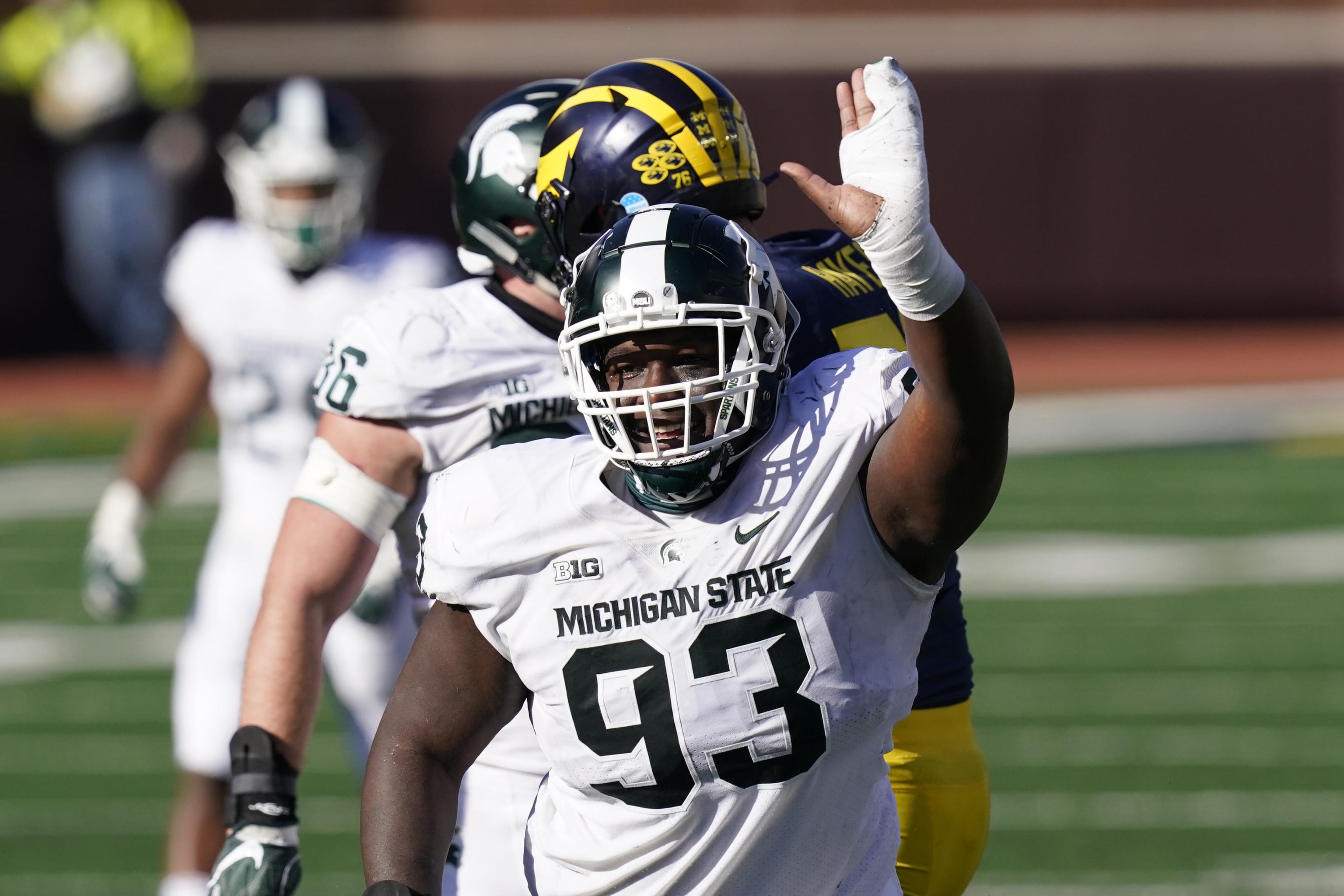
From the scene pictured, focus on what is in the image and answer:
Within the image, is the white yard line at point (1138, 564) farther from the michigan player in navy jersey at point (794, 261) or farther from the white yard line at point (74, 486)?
the michigan player in navy jersey at point (794, 261)

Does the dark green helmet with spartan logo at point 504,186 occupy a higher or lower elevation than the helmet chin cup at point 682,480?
higher

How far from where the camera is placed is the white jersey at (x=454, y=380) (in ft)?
11.4

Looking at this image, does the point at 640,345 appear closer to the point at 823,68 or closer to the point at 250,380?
the point at 250,380

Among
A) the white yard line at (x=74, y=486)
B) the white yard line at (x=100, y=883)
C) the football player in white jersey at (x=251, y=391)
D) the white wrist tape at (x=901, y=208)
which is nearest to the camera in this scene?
the white wrist tape at (x=901, y=208)

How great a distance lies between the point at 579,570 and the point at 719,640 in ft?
0.67

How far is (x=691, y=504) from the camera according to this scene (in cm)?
269

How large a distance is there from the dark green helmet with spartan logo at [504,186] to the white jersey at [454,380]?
0.11m

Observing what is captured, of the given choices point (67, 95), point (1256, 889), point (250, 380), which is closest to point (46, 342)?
point (67, 95)

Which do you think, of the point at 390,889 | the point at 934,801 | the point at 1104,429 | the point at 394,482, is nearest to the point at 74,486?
the point at 1104,429

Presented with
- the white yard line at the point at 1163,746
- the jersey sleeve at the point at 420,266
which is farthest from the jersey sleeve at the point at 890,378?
the white yard line at the point at 1163,746

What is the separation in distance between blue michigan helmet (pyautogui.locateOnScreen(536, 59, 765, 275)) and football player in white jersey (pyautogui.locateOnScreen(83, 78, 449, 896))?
1985 millimetres

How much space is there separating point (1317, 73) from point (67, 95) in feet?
33.4

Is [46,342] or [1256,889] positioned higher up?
[46,342]

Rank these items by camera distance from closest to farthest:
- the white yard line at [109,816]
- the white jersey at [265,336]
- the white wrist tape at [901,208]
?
the white wrist tape at [901,208], the white jersey at [265,336], the white yard line at [109,816]
